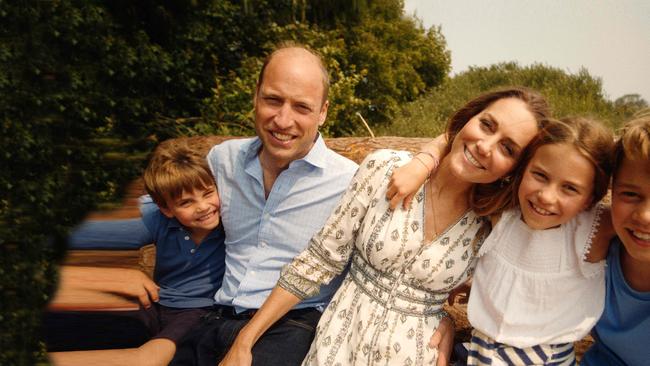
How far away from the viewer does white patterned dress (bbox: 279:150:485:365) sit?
5.89 ft

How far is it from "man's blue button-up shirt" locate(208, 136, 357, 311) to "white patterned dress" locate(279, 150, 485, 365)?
30 centimetres

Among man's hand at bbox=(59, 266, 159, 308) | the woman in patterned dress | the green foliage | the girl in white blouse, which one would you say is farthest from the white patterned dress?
the green foliage

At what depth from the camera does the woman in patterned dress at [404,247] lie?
1.72 metres

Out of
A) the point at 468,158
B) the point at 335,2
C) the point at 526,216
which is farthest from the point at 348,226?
the point at 335,2

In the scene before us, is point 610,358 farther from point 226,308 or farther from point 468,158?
point 226,308

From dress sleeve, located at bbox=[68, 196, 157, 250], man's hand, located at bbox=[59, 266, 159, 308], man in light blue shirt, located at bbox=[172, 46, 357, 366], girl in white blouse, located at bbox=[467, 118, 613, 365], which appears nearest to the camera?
man's hand, located at bbox=[59, 266, 159, 308]

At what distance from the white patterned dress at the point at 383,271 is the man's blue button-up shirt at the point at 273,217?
0.30 metres

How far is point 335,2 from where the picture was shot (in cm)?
302

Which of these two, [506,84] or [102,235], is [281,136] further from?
[506,84]

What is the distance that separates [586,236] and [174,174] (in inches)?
66.7

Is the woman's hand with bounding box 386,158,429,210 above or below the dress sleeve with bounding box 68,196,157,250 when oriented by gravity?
above

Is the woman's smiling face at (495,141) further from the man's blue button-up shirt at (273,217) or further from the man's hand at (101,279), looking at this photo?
the man's hand at (101,279)

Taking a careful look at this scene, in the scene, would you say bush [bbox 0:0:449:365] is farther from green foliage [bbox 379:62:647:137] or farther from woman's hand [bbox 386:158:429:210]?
green foliage [bbox 379:62:647:137]

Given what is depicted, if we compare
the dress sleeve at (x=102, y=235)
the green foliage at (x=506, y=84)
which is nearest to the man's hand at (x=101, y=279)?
the dress sleeve at (x=102, y=235)
